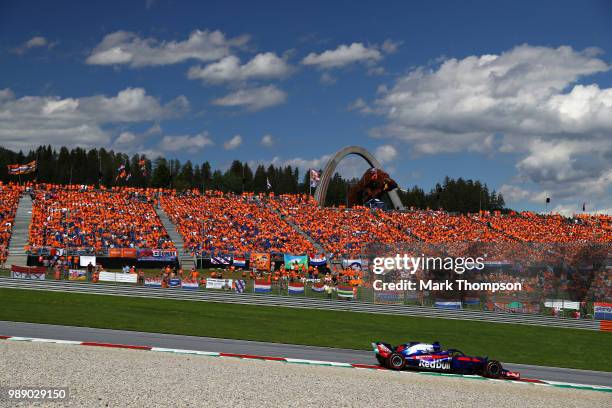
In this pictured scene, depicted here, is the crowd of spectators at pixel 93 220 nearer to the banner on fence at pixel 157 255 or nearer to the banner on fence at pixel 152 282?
the banner on fence at pixel 157 255

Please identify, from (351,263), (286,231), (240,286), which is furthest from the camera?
(286,231)

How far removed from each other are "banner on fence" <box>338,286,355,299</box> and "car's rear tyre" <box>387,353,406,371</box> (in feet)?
65.8

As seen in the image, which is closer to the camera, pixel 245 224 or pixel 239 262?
pixel 239 262

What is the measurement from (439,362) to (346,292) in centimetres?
2047

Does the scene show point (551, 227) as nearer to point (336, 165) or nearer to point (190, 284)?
point (336, 165)

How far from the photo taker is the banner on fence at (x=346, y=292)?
131 ft

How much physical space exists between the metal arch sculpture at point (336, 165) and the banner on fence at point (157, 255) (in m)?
26.7

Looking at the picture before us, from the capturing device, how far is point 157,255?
51.1 meters

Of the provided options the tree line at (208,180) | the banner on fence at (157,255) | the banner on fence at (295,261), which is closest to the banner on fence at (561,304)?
the banner on fence at (295,261)

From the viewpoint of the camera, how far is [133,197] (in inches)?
2547

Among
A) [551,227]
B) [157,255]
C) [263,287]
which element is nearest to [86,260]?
[157,255]

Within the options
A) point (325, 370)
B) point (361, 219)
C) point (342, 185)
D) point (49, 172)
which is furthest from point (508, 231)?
point (49, 172)

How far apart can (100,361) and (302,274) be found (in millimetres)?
29365

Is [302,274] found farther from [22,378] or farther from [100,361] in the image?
[22,378]
